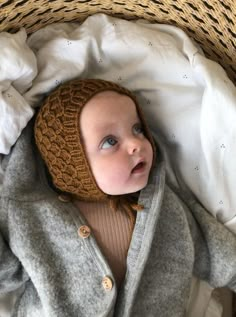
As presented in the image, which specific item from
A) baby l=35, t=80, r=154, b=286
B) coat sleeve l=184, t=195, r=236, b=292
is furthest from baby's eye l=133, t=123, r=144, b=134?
coat sleeve l=184, t=195, r=236, b=292

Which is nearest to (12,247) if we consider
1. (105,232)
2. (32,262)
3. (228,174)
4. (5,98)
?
A: (32,262)

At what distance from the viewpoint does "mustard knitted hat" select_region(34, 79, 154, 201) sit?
898 mm

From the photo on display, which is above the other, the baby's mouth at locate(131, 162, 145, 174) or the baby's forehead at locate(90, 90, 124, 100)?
the baby's forehead at locate(90, 90, 124, 100)

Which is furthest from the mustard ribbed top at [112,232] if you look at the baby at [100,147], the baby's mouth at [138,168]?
the baby's mouth at [138,168]

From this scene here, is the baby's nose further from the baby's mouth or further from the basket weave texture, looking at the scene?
the basket weave texture

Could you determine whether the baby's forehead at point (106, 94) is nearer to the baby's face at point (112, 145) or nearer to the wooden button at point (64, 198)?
the baby's face at point (112, 145)

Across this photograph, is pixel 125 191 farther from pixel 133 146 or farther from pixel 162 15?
pixel 162 15

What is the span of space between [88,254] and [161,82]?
0.38 m

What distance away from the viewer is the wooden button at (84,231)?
924mm

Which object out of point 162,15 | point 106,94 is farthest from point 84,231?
point 162,15

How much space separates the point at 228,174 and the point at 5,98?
460 millimetres

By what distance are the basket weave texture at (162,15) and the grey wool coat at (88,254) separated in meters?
0.22

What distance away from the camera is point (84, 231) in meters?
0.93

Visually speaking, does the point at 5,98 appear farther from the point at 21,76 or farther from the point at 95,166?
the point at 95,166
